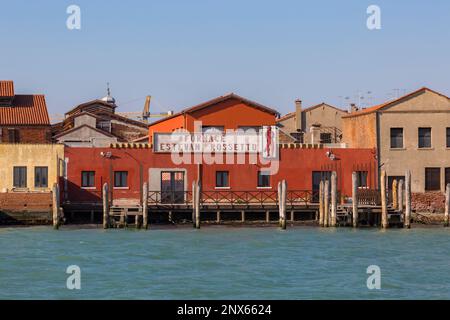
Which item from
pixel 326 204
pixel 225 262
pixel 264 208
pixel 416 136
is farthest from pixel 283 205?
pixel 225 262

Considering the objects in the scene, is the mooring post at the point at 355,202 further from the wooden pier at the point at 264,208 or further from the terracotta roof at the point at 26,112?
the terracotta roof at the point at 26,112

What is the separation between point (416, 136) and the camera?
52.7m

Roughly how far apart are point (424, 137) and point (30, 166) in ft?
68.2

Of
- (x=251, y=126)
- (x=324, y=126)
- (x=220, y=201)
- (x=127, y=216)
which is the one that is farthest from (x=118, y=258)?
(x=324, y=126)

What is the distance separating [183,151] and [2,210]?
9.65 m

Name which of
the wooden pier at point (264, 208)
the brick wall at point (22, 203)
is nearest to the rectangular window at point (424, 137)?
the wooden pier at point (264, 208)

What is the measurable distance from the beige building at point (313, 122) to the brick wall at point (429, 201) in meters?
16.0

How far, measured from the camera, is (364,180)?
52.3 m

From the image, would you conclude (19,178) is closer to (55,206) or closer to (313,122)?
(55,206)

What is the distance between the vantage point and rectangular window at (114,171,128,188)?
5066 cm

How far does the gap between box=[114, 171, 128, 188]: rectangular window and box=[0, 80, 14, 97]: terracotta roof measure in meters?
12.0

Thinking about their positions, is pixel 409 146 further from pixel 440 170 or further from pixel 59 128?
pixel 59 128

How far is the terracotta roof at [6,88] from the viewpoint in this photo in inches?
2323

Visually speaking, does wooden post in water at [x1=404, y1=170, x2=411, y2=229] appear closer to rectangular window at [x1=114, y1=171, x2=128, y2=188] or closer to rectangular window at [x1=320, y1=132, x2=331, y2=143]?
rectangular window at [x1=114, y1=171, x2=128, y2=188]
